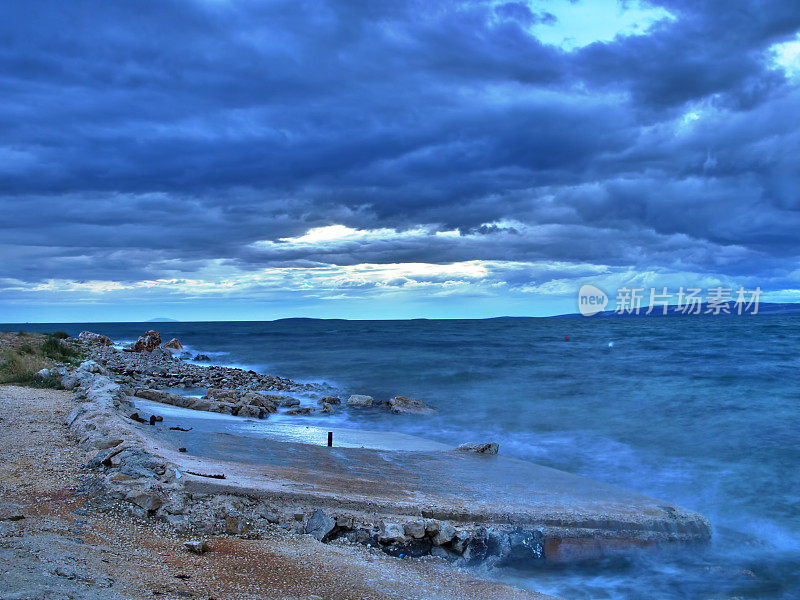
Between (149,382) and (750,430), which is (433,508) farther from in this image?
(149,382)

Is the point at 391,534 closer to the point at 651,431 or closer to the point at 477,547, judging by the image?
the point at 477,547

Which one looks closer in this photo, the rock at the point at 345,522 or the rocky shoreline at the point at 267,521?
the rocky shoreline at the point at 267,521

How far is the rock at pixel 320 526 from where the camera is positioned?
582 centimetres

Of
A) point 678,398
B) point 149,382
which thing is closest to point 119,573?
point 149,382

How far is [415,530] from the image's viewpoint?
19.9ft

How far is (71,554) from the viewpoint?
4281 millimetres

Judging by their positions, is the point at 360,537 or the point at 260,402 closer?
the point at 360,537

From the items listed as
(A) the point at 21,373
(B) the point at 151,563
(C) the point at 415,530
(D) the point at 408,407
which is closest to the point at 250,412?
(D) the point at 408,407

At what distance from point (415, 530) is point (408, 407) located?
39.3 ft

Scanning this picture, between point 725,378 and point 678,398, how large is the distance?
6.67 m

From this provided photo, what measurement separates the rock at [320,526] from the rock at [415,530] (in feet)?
2.63

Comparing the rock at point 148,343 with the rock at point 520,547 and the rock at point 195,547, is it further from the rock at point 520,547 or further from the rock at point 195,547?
the rock at point 520,547

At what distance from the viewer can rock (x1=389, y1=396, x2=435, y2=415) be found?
693 inches

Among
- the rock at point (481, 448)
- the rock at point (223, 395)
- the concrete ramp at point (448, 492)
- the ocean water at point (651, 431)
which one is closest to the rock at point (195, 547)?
the concrete ramp at point (448, 492)
